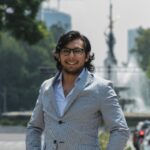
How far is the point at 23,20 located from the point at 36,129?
129 ft

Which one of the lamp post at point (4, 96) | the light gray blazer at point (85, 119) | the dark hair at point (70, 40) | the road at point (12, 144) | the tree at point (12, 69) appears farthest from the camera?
the lamp post at point (4, 96)

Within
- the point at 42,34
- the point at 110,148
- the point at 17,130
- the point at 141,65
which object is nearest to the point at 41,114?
the point at 110,148

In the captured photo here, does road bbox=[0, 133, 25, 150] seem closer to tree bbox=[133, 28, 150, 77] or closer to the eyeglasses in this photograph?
the eyeglasses

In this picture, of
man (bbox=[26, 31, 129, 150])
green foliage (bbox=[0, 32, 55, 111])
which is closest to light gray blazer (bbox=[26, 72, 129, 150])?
man (bbox=[26, 31, 129, 150])

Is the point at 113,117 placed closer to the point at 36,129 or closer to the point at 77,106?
the point at 77,106

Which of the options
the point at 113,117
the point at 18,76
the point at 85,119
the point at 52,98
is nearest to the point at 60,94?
the point at 52,98

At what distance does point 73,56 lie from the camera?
462 centimetres

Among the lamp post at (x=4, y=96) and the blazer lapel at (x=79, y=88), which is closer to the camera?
the blazer lapel at (x=79, y=88)

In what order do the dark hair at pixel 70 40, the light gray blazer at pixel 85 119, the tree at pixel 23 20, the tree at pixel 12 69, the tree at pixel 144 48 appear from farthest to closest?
the tree at pixel 144 48
the tree at pixel 12 69
the tree at pixel 23 20
the dark hair at pixel 70 40
the light gray blazer at pixel 85 119

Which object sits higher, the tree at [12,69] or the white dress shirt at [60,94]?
the white dress shirt at [60,94]

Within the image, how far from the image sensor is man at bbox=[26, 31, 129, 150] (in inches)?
179

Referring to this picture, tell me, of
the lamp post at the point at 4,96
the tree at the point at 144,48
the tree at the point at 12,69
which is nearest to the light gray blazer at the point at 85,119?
the tree at the point at 12,69

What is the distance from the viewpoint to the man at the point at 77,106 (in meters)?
4.55

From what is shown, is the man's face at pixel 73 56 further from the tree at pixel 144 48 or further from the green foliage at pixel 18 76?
the tree at pixel 144 48
